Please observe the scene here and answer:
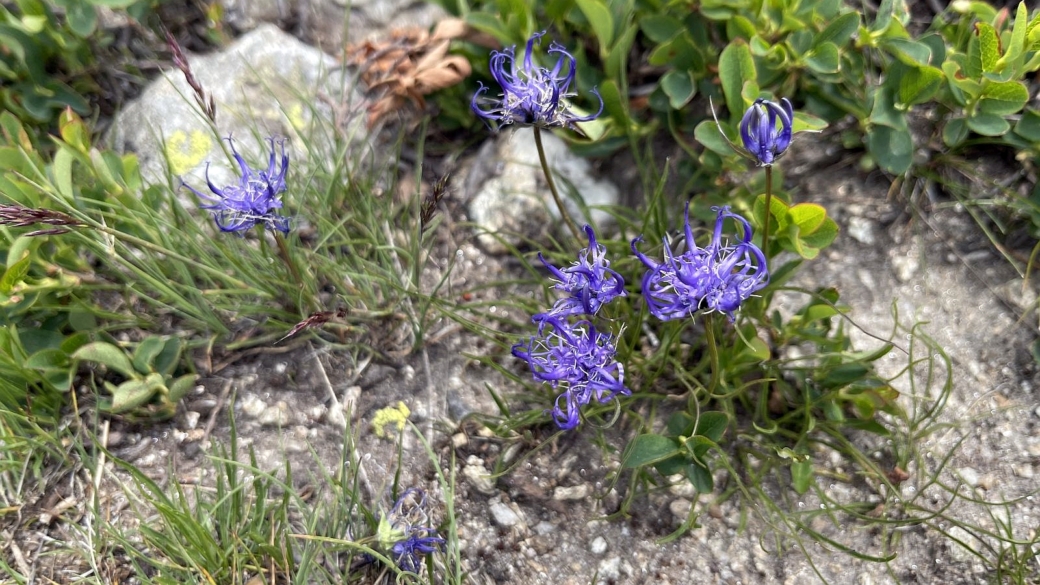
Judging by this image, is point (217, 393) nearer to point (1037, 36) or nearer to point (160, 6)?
point (160, 6)

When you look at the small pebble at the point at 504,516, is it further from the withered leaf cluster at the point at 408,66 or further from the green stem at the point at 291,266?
the withered leaf cluster at the point at 408,66

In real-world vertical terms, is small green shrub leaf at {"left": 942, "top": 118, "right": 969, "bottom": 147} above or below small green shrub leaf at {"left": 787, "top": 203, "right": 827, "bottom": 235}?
below

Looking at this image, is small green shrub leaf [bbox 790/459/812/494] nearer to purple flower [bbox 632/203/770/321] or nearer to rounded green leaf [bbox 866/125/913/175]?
purple flower [bbox 632/203/770/321]

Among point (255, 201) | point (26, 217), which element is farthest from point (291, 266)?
point (26, 217)

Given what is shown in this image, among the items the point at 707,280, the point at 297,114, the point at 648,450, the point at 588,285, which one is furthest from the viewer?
the point at 297,114

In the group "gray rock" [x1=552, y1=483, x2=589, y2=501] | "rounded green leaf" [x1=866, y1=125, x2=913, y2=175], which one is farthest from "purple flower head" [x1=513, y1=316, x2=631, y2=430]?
"rounded green leaf" [x1=866, y1=125, x2=913, y2=175]

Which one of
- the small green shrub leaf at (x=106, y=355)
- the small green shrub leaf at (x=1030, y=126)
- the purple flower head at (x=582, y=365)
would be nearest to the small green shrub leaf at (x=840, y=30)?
the small green shrub leaf at (x=1030, y=126)

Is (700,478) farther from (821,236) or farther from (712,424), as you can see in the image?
(821,236)
